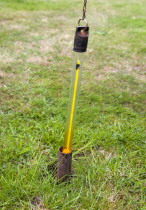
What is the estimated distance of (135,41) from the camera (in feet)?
17.2

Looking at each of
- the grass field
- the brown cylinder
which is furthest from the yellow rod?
the grass field

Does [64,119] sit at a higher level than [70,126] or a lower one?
lower

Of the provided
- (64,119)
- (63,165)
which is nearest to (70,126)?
(63,165)

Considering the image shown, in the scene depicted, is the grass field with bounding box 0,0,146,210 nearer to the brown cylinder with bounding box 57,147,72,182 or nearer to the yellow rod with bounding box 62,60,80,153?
the brown cylinder with bounding box 57,147,72,182

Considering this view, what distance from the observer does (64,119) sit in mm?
2635

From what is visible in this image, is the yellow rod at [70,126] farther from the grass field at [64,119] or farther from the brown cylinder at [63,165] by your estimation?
the grass field at [64,119]

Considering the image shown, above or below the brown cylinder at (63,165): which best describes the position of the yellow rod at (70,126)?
above

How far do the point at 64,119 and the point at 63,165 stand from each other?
2.99ft

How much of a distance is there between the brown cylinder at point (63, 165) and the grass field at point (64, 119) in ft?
0.20

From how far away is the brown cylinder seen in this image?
1.73 metres

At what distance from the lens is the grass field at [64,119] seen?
5.82 feet

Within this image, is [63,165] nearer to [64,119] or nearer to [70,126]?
[70,126]

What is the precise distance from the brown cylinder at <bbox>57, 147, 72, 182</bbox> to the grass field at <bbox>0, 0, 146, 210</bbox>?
6cm

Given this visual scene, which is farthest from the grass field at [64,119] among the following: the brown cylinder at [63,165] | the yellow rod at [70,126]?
the yellow rod at [70,126]
